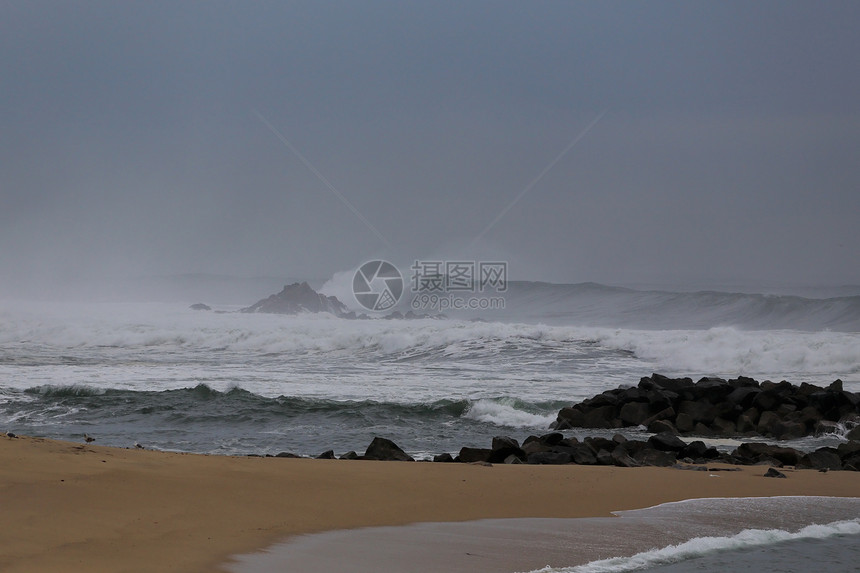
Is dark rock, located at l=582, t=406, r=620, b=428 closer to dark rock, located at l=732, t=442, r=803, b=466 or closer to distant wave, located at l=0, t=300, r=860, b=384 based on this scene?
dark rock, located at l=732, t=442, r=803, b=466

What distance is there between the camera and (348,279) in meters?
48.5

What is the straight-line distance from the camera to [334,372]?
67.4 ft

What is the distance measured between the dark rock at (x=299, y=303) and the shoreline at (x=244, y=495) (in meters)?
38.0

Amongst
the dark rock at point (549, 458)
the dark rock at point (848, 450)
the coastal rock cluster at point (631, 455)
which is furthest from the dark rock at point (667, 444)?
the dark rock at point (848, 450)

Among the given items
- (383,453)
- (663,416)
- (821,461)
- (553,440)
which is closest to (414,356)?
(663,416)

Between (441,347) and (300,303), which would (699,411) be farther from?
(300,303)

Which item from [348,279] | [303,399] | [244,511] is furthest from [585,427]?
[348,279]

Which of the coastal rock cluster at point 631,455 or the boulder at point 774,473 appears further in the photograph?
the coastal rock cluster at point 631,455

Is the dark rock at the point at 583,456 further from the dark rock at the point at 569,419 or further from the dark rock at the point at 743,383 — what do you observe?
the dark rock at the point at 743,383

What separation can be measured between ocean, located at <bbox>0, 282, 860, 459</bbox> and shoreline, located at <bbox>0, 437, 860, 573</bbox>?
9.93 ft

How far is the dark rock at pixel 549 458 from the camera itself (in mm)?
8688

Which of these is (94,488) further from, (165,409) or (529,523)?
(165,409)

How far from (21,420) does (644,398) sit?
936 centimetres

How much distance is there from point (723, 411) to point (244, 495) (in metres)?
9.38
